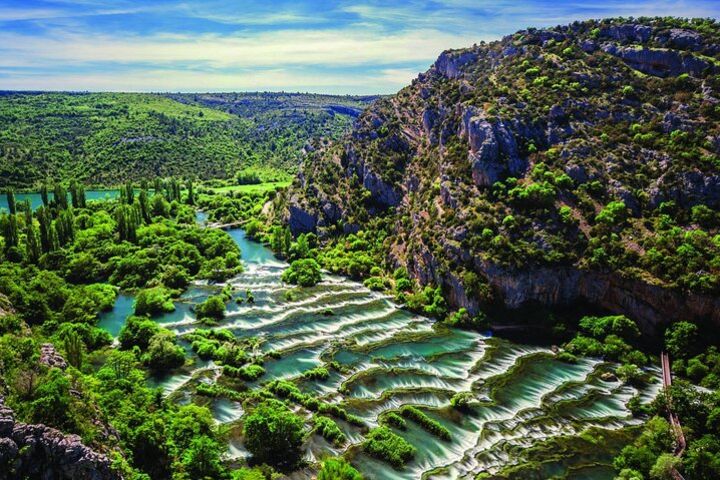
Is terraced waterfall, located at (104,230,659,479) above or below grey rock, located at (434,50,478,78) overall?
below

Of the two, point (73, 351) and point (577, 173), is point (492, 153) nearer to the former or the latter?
point (577, 173)

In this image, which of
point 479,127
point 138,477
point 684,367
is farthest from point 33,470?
point 479,127

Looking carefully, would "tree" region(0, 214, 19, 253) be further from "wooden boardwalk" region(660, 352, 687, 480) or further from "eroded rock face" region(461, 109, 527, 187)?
"wooden boardwalk" region(660, 352, 687, 480)

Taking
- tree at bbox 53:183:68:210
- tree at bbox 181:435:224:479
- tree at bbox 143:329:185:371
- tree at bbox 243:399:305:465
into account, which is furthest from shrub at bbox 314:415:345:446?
tree at bbox 53:183:68:210

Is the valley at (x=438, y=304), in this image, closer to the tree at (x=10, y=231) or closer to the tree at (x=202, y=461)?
the tree at (x=202, y=461)

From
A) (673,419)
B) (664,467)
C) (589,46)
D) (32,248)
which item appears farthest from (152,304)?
(589,46)

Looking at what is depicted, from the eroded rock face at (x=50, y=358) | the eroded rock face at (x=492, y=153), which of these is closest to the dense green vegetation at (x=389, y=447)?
the eroded rock face at (x=50, y=358)
